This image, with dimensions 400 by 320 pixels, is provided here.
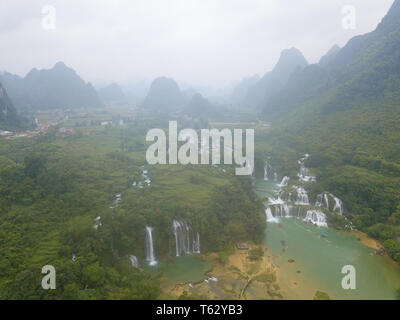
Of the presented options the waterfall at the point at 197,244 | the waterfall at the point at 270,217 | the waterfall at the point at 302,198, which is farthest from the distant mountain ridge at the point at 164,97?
the waterfall at the point at 197,244

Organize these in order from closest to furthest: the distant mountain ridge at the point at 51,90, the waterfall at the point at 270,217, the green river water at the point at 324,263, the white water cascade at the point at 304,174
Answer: the green river water at the point at 324,263
the waterfall at the point at 270,217
the white water cascade at the point at 304,174
the distant mountain ridge at the point at 51,90

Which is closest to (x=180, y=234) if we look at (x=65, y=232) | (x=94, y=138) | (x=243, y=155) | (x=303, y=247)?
(x=65, y=232)

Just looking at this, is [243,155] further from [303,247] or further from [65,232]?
[65,232]

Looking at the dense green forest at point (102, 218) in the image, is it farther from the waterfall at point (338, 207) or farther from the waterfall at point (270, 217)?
the waterfall at point (338, 207)

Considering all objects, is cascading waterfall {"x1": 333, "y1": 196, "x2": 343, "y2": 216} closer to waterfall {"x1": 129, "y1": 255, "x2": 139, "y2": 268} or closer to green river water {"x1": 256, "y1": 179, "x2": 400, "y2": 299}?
green river water {"x1": 256, "y1": 179, "x2": 400, "y2": 299}

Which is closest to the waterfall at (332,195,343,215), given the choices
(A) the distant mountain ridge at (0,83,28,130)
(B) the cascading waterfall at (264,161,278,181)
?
(B) the cascading waterfall at (264,161,278,181)
